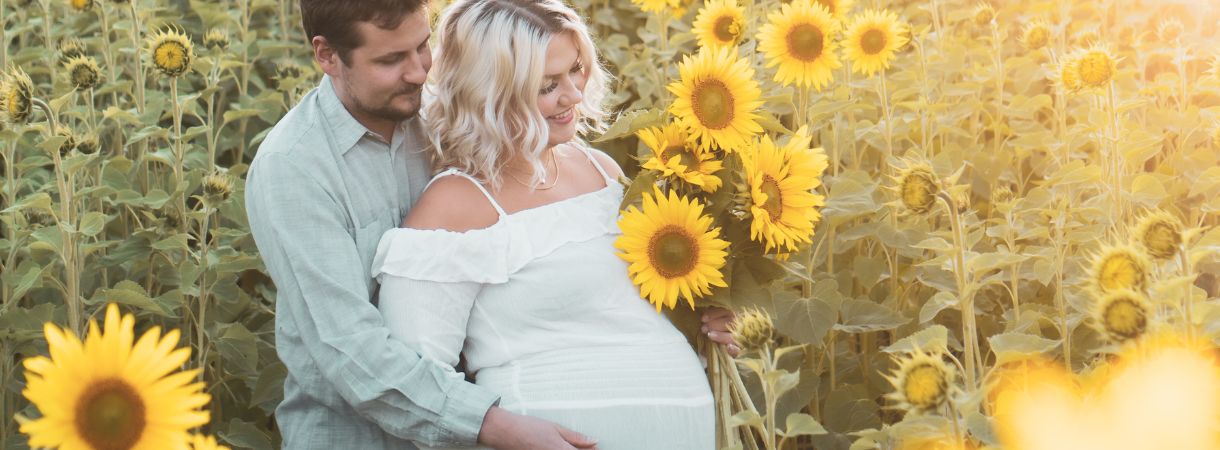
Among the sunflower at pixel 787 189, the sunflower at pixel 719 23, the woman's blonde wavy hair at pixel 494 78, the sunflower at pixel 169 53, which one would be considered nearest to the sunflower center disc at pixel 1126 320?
the sunflower at pixel 787 189

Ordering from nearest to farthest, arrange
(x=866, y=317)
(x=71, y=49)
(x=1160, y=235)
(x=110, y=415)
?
(x=110, y=415) → (x=1160, y=235) → (x=866, y=317) → (x=71, y=49)

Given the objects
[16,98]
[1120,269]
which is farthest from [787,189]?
[16,98]

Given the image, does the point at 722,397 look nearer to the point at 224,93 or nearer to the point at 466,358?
the point at 466,358

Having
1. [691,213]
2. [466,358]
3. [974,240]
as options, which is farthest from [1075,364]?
[466,358]

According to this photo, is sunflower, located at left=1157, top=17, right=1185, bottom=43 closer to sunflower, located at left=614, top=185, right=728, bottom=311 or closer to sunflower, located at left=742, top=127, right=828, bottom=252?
sunflower, located at left=742, top=127, right=828, bottom=252

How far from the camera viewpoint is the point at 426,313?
1.73 m

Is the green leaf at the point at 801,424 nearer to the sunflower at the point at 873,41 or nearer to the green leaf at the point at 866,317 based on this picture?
the green leaf at the point at 866,317

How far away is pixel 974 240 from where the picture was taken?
75.6 inches

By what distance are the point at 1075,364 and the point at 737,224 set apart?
64 cm

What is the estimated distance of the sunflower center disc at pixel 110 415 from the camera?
91 cm

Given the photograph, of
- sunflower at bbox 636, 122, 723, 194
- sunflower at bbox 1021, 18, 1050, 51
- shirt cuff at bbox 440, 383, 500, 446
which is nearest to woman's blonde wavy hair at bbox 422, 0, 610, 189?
sunflower at bbox 636, 122, 723, 194

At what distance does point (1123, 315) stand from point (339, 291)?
1.07 meters

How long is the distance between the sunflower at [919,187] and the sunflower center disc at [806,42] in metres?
0.83

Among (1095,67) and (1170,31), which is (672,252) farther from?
(1170,31)
